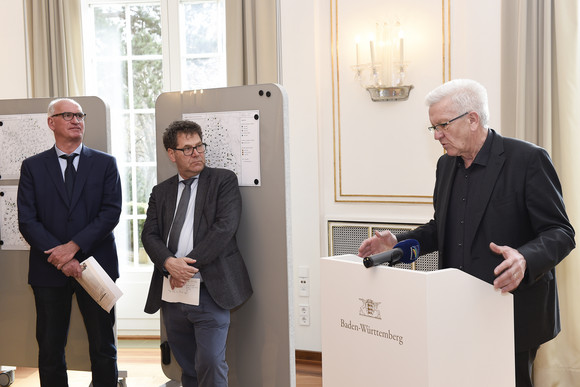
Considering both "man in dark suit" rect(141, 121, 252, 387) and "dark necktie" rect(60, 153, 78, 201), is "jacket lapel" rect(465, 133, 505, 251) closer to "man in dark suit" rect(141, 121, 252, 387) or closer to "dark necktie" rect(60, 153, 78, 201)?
"man in dark suit" rect(141, 121, 252, 387)

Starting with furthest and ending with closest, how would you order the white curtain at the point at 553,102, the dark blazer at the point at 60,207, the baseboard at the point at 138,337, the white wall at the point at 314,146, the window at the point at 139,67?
the baseboard at the point at 138,337 < the window at the point at 139,67 < the white wall at the point at 314,146 < the white curtain at the point at 553,102 < the dark blazer at the point at 60,207

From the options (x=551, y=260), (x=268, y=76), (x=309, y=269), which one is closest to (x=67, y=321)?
(x=309, y=269)

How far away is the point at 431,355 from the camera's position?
1504mm

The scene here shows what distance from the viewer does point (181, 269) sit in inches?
118

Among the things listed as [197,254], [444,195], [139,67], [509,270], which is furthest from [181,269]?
[139,67]

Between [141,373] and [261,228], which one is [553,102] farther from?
[141,373]

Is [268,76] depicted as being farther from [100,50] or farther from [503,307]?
[503,307]

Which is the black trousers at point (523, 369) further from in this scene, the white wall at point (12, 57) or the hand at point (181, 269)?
the white wall at point (12, 57)

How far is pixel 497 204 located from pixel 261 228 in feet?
5.02

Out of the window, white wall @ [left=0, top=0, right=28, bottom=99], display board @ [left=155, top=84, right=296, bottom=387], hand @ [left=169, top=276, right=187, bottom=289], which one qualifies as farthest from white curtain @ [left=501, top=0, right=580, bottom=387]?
white wall @ [left=0, top=0, right=28, bottom=99]

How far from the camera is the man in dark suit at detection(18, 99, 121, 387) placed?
3348 millimetres

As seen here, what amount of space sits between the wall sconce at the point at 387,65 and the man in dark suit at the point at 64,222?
1.78m

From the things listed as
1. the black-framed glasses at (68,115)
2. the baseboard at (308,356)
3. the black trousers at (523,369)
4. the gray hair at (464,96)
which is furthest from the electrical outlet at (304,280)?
the gray hair at (464,96)

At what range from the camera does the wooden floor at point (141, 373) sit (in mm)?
4027
